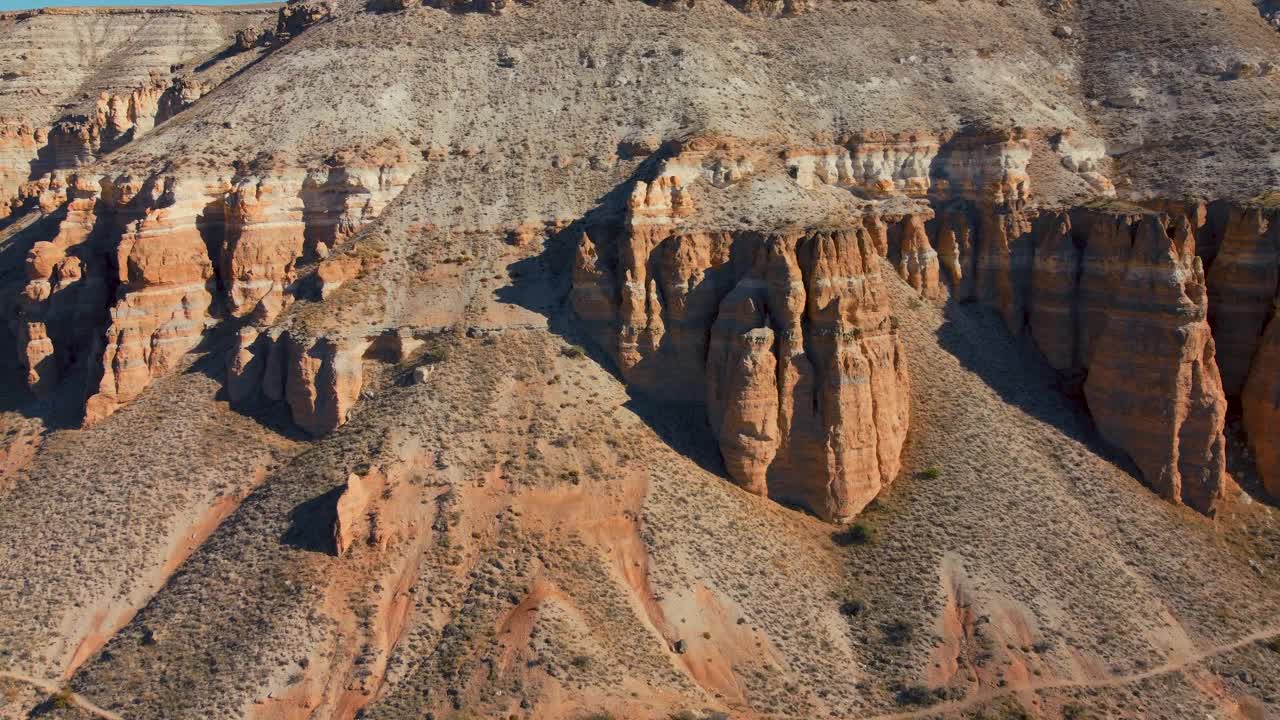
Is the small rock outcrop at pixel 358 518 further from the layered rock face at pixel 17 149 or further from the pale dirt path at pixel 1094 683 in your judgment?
the layered rock face at pixel 17 149

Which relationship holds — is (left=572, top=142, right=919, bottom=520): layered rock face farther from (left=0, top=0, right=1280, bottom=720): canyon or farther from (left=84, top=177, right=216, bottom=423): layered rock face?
(left=84, top=177, right=216, bottom=423): layered rock face

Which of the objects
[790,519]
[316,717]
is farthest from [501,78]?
[316,717]

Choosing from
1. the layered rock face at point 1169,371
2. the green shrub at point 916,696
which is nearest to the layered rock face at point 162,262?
the green shrub at point 916,696

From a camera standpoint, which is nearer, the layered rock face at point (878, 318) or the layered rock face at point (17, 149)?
the layered rock face at point (878, 318)

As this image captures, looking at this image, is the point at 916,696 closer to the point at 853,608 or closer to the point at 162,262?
the point at 853,608

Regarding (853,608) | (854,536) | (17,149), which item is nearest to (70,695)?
(853,608)
